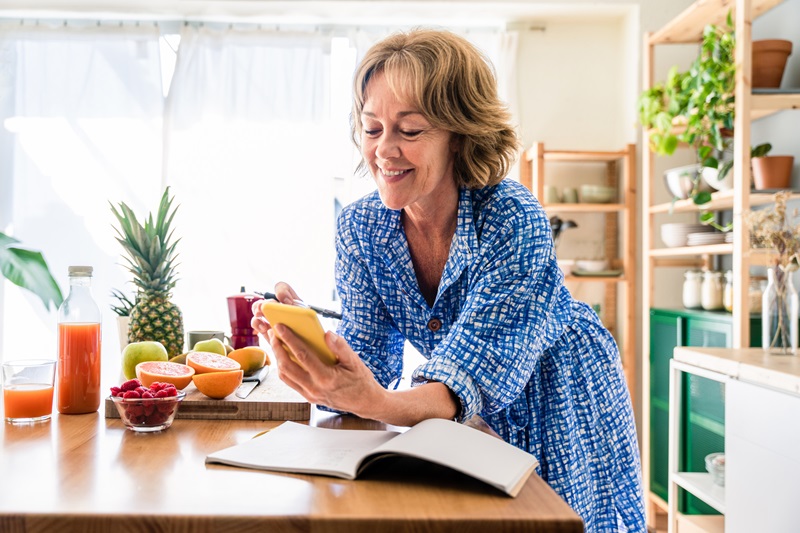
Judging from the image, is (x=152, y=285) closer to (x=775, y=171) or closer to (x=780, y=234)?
(x=780, y=234)

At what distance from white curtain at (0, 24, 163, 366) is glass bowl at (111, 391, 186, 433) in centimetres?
354

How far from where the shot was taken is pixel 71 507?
2.45ft

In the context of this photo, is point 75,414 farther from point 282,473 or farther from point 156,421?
point 282,473

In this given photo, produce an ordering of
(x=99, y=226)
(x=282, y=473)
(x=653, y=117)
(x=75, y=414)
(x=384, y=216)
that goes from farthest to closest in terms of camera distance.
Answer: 1. (x=99, y=226)
2. (x=653, y=117)
3. (x=384, y=216)
4. (x=75, y=414)
5. (x=282, y=473)

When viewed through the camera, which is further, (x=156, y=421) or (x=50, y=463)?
(x=156, y=421)

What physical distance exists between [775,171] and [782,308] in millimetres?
809

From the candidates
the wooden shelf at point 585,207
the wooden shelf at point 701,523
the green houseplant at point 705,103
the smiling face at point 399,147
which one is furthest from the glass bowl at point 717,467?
the smiling face at point 399,147

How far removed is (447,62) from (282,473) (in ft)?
2.62

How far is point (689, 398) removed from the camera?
293 cm

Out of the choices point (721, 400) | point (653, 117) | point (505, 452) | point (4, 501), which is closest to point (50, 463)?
→ point (4, 501)

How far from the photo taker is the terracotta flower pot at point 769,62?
301 centimetres

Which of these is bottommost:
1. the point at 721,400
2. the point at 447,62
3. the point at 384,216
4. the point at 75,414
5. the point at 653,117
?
the point at 721,400

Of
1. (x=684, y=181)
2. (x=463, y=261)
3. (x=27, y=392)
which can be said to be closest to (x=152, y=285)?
(x=27, y=392)

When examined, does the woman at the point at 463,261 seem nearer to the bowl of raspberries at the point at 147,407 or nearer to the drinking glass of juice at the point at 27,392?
the bowl of raspberries at the point at 147,407
